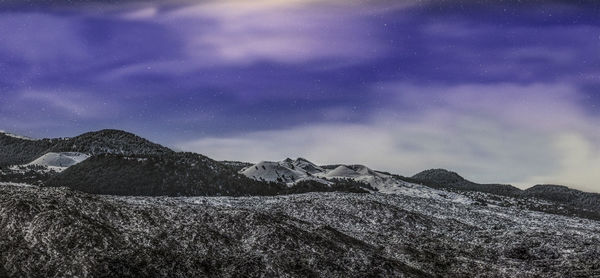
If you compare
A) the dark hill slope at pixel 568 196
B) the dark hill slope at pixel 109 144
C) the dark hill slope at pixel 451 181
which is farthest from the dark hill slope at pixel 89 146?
the dark hill slope at pixel 568 196

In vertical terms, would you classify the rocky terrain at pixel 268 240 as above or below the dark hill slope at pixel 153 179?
below

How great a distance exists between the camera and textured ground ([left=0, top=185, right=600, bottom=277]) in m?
12.7

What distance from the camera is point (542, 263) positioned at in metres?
17.2

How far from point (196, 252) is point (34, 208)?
452 cm

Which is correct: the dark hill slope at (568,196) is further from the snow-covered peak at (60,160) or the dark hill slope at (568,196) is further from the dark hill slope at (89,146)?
the snow-covered peak at (60,160)

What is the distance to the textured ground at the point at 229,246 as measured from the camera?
1269 centimetres

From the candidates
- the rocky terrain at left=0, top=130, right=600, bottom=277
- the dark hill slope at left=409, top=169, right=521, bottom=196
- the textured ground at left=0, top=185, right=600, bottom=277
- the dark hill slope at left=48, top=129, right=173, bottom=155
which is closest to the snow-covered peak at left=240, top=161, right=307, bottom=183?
the dark hill slope at left=48, top=129, right=173, bottom=155

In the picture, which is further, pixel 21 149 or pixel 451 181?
pixel 451 181

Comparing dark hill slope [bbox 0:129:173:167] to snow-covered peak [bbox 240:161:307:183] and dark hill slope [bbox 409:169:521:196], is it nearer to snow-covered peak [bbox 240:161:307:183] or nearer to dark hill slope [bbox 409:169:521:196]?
snow-covered peak [bbox 240:161:307:183]

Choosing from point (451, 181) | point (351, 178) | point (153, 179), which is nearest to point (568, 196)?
point (451, 181)

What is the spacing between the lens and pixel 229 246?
48.1 ft

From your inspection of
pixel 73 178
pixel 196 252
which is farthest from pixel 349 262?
pixel 73 178

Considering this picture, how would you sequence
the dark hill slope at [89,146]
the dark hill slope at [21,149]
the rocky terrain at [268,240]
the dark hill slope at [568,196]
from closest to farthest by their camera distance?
the rocky terrain at [268,240], the dark hill slope at [89,146], the dark hill slope at [568,196], the dark hill slope at [21,149]

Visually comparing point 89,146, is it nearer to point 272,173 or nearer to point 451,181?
point 272,173
